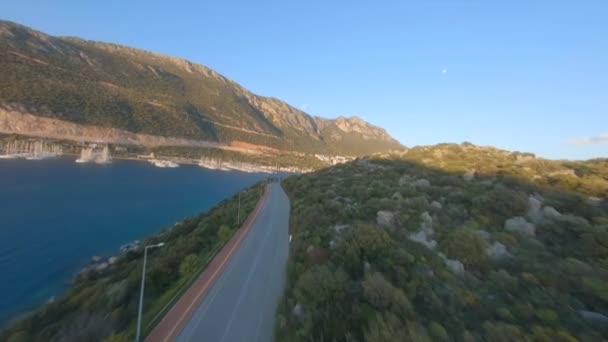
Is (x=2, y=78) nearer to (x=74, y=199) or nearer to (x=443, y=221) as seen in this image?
(x=74, y=199)

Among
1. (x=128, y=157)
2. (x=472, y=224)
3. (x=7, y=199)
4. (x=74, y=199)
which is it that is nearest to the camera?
(x=472, y=224)

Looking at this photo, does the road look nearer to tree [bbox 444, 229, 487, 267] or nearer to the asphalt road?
the asphalt road

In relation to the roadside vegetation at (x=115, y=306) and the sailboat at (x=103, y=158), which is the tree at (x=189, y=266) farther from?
the sailboat at (x=103, y=158)

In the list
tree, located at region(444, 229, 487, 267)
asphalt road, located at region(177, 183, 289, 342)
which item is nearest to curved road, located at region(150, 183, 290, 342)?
asphalt road, located at region(177, 183, 289, 342)

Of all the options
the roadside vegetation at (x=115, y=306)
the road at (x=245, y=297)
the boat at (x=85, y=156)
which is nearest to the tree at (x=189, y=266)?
the roadside vegetation at (x=115, y=306)

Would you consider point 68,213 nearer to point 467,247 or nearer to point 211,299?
point 211,299

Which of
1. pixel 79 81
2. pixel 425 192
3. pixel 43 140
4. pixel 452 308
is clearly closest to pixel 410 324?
pixel 452 308

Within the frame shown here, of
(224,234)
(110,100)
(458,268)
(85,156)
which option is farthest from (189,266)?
(110,100)

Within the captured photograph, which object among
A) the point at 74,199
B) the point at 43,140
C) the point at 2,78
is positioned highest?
the point at 2,78
